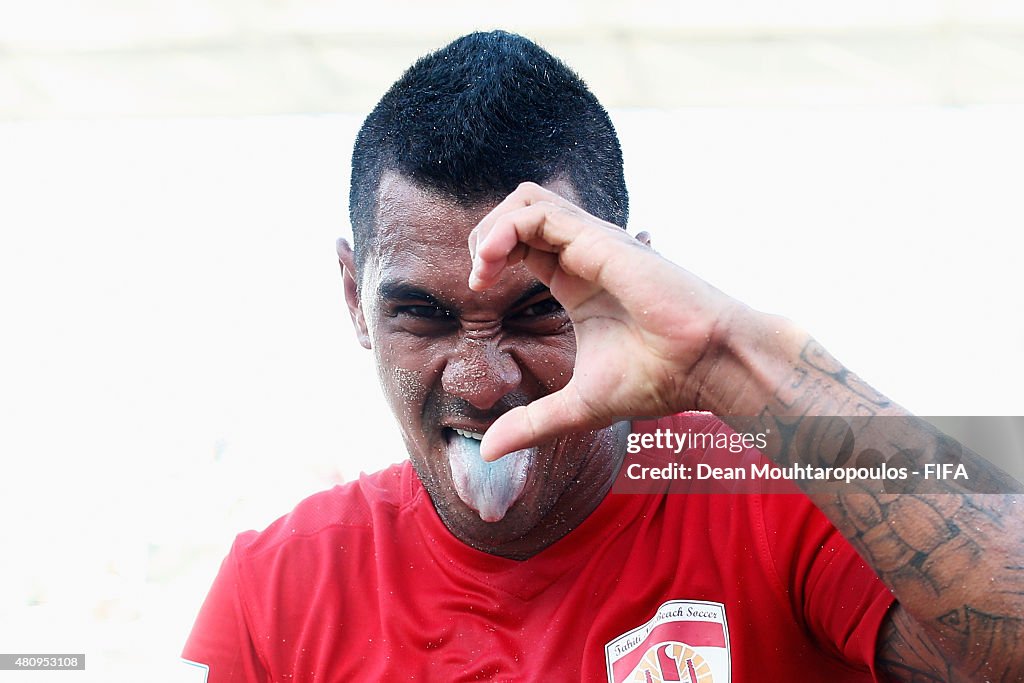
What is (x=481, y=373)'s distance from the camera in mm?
1939

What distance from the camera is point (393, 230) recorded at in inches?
79.8

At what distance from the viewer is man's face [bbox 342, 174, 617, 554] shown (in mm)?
1942

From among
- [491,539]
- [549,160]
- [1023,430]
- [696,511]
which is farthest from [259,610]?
[1023,430]

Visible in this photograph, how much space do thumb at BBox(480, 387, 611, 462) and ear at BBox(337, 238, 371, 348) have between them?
0.88 metres

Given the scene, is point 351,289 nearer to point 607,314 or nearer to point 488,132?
point 488,132

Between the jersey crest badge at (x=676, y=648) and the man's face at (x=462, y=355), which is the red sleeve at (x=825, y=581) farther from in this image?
the man's face at (x=462, y=355)

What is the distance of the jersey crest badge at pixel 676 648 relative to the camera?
6.25 ft

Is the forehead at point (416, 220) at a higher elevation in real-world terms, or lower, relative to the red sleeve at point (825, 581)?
higher

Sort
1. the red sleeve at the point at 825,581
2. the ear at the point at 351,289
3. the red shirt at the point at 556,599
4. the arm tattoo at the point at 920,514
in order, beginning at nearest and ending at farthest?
1. the arm tattoo at the point at 920,514
2. the red sleeve at the point at 825,581
3. the red shirt at the point at 556,599
4. the ear at the point at 351,289

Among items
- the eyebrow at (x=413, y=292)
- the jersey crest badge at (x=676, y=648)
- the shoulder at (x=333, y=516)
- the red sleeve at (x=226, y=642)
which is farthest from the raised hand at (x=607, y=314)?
the red sleeve at (x=226, y=642)

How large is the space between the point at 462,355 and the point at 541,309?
0.58 ft

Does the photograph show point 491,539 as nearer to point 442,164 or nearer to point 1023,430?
point 442,164

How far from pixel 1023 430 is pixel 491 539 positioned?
1.80m

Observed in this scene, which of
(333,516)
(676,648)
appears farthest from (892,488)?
(333,516)
